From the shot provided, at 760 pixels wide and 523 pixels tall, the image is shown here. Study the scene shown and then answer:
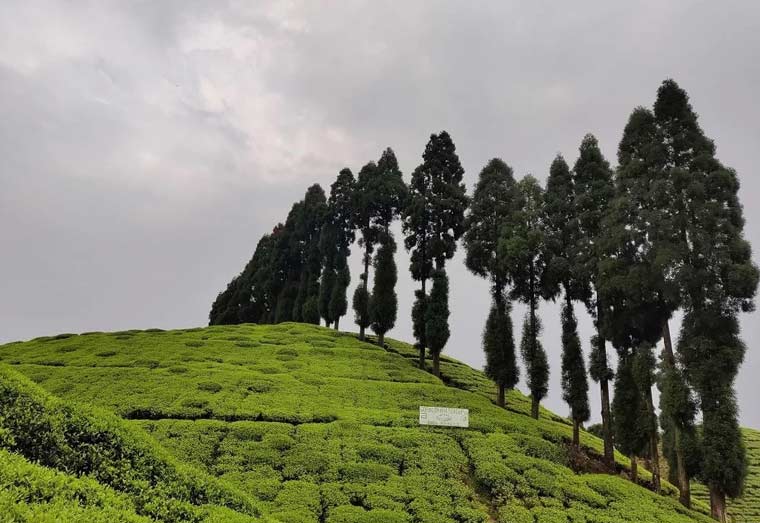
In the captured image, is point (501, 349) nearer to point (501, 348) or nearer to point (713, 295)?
point (501, 348)

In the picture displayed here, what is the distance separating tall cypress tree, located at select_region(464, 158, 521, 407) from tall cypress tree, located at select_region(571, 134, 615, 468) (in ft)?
11.9

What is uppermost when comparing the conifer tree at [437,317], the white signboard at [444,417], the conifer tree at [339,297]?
the conifer tree at [339,297]

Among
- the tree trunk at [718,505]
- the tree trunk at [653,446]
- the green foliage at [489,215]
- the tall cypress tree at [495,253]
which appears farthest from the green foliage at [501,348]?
the tree trunk at [718,505]

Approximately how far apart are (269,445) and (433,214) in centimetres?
1867

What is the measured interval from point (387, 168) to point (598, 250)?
20.1 metres

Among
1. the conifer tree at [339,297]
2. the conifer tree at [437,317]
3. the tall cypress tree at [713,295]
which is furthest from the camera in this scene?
the conifer tree at [339,297]

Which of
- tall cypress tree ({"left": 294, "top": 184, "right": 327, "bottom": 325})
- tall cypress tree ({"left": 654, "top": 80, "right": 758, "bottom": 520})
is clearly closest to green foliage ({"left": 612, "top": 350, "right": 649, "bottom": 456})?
tall cypress tree ({"left": 654, "top": 80, "right": 758, "bottom": 520})

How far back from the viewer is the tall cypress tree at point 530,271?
24906mm

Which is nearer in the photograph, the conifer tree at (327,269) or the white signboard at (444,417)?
the white signboard at (444,417)

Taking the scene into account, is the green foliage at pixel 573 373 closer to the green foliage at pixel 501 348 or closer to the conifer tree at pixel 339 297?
the green foliage at pixel 501 348

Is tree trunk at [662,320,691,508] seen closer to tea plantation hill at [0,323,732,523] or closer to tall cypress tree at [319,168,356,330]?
tea plantation hill at [0,323,732,523]

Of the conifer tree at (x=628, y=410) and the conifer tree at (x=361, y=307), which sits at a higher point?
the conifer tree at (x=361, y=307)

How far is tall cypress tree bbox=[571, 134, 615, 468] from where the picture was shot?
22.6m

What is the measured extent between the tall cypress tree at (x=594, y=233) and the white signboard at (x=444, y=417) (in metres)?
6.45
